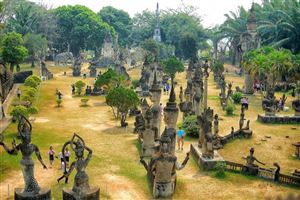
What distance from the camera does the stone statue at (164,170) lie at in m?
17.0

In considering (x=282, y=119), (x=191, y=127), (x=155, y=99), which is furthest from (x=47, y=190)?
(x=282, y=119)

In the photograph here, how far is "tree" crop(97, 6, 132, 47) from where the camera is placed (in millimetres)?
Answer: 100938

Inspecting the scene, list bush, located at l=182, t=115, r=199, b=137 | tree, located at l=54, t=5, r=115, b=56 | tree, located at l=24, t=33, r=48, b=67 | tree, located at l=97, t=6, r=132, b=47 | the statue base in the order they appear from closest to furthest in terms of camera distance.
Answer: bush, located at l=182, t=115, r=199, b=137, the statue base, tree, located at l=24, t=33, r=48, b=67, tree, located at l=54, t=5, r=115, b=56, tree, located at l=97, t=6, r=132, b=47

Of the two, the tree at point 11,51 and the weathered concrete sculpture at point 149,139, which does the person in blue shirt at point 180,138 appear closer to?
the weathered concrete sculpture at point 149,139

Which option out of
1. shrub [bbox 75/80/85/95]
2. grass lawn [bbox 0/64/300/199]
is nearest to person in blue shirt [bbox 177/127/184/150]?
grass lawn [bbox 0/64/300/199]

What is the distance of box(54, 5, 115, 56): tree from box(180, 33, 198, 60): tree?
17280 millimetres

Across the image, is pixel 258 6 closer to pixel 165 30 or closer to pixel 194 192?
pixel 165 30

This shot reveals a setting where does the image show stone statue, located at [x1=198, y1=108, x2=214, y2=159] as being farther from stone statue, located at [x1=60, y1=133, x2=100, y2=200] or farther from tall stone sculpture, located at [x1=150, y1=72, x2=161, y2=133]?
stone statue, located at [x1=60, y1=133, x2=100, y2=200]

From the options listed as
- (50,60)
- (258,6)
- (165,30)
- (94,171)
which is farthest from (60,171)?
(165,30)

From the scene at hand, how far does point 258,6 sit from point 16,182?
64591 mm

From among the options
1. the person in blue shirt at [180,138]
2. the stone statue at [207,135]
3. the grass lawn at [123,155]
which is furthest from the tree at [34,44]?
the stone statue at [207,135]

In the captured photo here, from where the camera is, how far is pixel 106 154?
23719mm

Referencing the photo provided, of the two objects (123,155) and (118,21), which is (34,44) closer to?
(118,21)

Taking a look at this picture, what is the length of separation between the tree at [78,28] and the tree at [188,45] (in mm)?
17280
